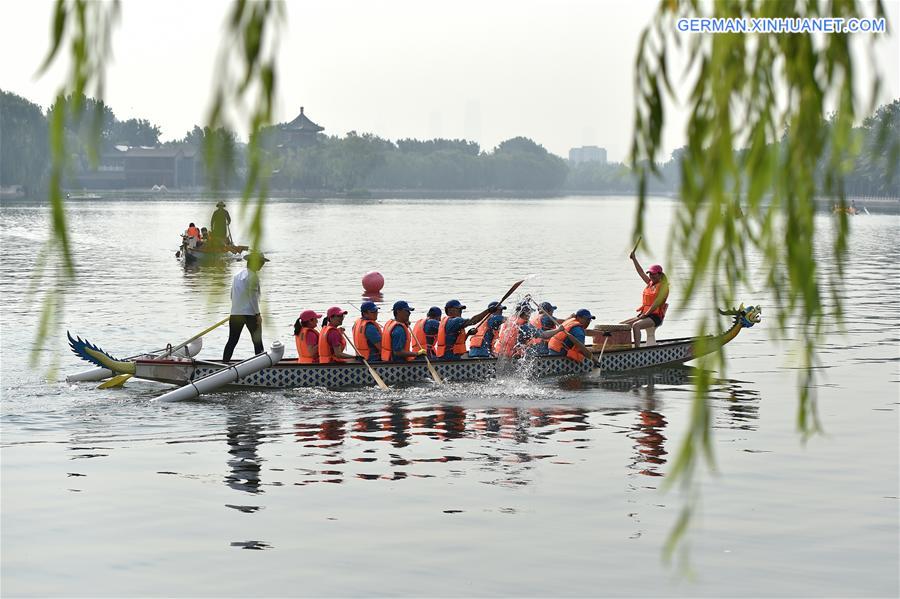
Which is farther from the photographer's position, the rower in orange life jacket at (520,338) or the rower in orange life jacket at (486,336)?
the rower in orange life jacket at (520,338)

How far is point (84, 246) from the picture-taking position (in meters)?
73.8

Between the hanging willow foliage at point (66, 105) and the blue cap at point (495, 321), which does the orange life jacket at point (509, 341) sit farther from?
the hanging willow foliage at point (66, 105)

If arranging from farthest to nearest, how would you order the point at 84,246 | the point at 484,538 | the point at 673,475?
1. the point at 84,246
2. the point at 484,538
3. the point at 673,475

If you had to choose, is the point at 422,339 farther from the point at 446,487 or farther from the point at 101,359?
the point at 446,487

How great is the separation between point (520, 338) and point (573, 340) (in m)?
0.95

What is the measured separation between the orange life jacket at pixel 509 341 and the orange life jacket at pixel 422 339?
1164mm

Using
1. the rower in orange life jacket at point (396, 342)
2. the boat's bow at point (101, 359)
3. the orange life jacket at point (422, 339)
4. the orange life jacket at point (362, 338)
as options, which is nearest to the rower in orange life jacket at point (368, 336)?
the orange life jacket at point (362, 338)

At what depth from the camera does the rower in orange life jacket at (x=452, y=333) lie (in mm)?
22812

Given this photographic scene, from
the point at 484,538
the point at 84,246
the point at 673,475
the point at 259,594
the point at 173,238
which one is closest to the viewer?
the point at 673,475

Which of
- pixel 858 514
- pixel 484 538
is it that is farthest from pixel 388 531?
pixel 858 514

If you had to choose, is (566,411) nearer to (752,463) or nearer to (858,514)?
(752,463)

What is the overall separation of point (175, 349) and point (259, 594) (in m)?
11.2

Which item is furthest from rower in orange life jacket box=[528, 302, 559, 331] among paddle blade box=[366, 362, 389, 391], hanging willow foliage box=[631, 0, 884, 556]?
hanging willow foliage box=[631, 0, 884, 556]

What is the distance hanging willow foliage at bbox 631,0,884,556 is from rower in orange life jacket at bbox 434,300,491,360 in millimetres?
17401
